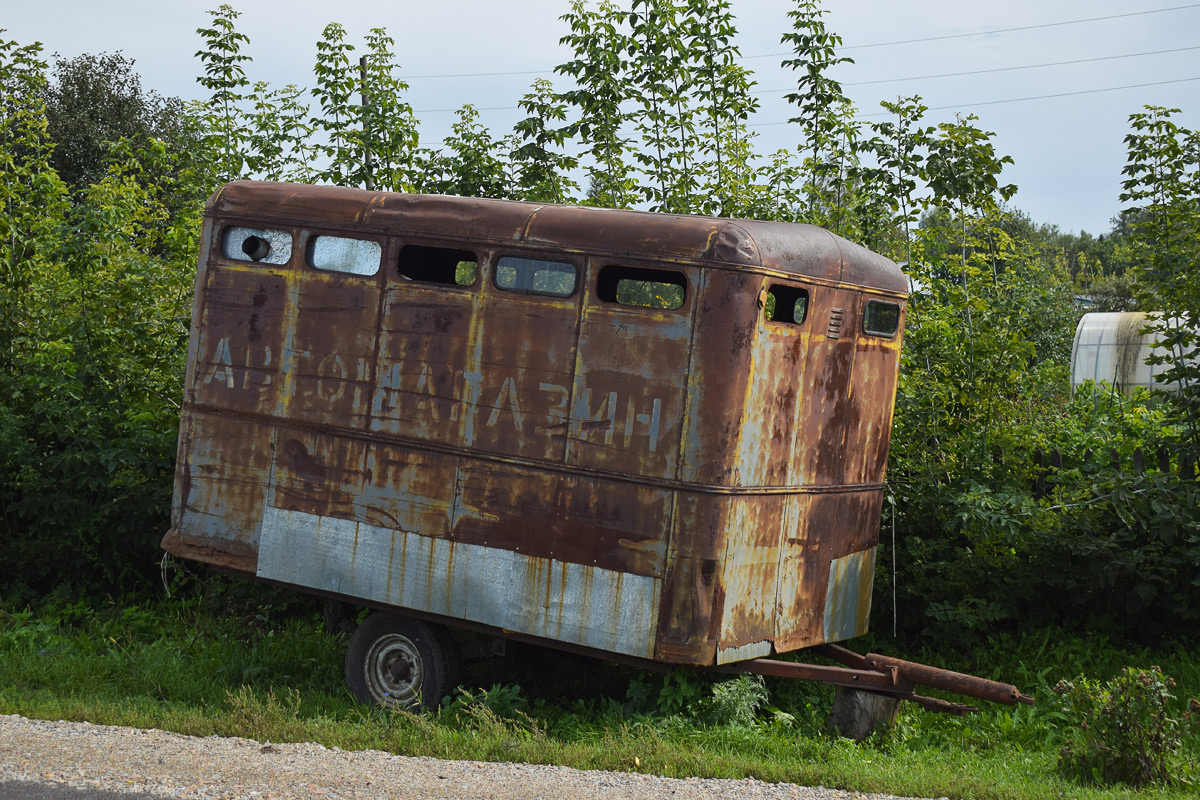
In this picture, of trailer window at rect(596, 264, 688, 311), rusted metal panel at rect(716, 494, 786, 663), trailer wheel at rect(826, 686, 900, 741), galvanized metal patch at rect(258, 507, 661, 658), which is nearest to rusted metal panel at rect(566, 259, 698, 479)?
trailer window at rect(596, 264, 688, 311)

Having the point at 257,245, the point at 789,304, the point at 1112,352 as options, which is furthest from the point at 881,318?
the point at 1112,352

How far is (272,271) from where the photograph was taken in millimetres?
7180

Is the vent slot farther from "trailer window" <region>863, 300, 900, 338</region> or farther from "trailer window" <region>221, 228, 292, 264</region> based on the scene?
"trailer window" <region>221, 228, 292, 264</region>

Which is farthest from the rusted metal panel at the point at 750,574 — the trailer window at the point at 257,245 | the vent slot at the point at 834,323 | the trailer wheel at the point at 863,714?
the trailer window at the point at 257,245

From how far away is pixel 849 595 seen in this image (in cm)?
725

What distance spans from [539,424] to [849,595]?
2.53m

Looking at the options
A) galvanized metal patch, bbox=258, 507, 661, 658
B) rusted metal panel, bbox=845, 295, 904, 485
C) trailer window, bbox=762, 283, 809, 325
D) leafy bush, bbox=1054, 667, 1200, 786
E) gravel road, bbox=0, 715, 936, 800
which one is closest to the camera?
gravel road, bbox=0, 715, 936, 800

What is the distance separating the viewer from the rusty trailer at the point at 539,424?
243 inches

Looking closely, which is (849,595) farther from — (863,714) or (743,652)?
(743,652)

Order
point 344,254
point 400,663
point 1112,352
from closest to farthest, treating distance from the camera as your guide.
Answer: point 344,254
point 400,663
point 1112,352

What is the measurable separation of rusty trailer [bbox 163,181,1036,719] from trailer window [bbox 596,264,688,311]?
0.08 ft

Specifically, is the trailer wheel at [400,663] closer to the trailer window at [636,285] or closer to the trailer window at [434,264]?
the trailer window at [434,264]

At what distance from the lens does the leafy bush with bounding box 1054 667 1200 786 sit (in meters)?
5.79

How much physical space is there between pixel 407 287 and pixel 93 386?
15.4ft
